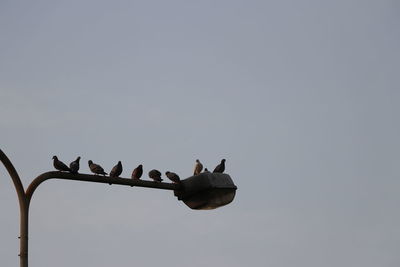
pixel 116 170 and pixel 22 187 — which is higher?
pixel 116 170

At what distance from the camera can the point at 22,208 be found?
32.6 ft

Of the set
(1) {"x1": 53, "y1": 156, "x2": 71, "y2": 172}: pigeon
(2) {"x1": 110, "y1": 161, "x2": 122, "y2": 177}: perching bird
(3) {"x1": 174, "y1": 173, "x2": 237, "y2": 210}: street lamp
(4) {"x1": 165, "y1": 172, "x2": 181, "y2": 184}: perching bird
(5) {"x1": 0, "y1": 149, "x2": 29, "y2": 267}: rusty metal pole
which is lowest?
(5) {"x1": 0, "y1": 149, "x2": 29, "y2": 267}: rusty metal pole

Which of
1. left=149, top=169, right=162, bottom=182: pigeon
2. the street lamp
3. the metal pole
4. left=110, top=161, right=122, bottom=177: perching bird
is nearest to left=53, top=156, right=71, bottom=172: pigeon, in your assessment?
left=149, top=169, right=162, bottom=182: pigeon

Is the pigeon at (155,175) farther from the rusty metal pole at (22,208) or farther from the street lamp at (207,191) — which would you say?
A: the rusty metal pole at (22,208)

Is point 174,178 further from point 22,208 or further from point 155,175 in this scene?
point 22,208

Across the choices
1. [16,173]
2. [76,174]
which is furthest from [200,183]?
[16,173]

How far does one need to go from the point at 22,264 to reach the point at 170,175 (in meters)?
4.51

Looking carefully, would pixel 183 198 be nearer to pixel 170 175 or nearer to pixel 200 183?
pixel 200 183

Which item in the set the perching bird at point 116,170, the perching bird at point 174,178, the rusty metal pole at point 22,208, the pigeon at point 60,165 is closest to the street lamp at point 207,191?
the perching bird at point 174,178

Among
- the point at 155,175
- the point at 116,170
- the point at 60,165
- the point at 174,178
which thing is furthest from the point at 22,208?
the point at 116,170

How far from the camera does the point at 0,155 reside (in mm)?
9883

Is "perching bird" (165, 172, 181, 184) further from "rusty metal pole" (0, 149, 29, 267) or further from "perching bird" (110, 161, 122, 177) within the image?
"perching bird" (110, 161, 122, 177)

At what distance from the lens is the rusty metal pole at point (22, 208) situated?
9.61m

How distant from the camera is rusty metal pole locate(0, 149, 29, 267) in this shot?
378 inches
